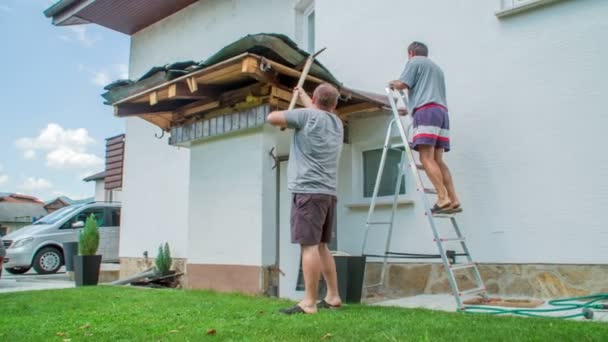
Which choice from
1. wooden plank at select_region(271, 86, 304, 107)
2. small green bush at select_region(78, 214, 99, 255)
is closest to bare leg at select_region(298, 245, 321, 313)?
wooden plank at select_region(271, 86, 304, 107)

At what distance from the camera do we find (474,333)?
2.57 m

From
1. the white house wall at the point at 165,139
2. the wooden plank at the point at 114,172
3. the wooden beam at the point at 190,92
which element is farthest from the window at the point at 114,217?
the wooden beam at the point at 190,92

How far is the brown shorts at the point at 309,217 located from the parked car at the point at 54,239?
27.9 ft

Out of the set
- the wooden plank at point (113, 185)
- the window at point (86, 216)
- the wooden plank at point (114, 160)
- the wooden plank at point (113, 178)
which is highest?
the wooden plank at point (114, 160)

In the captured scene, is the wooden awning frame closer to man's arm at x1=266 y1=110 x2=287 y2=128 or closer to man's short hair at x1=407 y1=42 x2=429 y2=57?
man's short hair at x1=407 y1=42 x2=429 y2=57

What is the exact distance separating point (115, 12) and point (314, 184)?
7380 mm

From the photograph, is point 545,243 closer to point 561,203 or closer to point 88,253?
point 561,203

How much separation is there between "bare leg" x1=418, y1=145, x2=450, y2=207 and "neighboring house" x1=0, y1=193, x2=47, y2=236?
107 feet

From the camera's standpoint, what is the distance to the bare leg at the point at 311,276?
342 cm

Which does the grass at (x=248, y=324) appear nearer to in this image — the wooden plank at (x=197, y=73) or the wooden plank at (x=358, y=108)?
the wooden plank at (x=197, y=73)

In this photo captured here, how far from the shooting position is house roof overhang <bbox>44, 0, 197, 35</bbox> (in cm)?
897

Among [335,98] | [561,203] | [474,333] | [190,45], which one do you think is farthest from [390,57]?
[190,45]

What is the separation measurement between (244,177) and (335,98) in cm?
194

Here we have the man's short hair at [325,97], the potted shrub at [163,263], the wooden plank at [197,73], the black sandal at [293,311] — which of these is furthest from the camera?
the potted shrub at [163,263]
